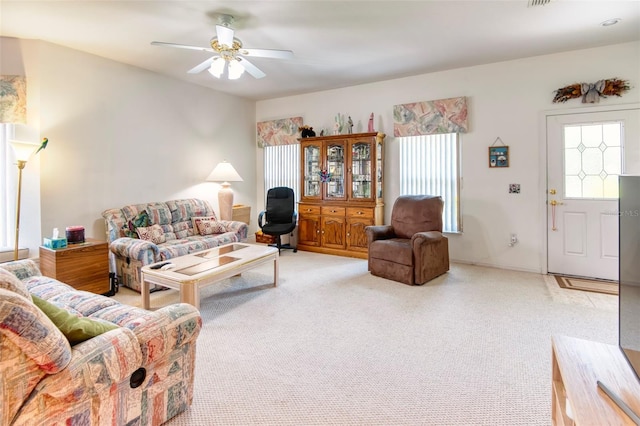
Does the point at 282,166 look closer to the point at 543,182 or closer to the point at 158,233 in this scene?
the point at 158,233

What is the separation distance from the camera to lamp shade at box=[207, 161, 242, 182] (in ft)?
16.7

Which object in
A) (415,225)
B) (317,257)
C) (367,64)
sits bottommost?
(317,257)

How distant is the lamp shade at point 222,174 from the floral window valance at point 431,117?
102 inches

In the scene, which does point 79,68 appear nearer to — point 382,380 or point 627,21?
point 382,380

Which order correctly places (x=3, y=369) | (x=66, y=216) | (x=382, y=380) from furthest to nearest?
(x=66, y=216) < (x=382, y=380) < (x=3, y=369)

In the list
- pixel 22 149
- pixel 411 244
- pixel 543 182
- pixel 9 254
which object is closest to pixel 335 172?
pixel 411 244

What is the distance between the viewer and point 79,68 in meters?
3.87

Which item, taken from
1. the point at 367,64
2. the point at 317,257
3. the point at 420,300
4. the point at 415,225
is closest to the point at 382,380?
the point at 420,300

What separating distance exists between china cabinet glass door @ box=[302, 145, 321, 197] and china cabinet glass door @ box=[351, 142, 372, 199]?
65 cm

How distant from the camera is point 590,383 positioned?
110cm

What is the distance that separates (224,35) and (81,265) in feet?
8.43

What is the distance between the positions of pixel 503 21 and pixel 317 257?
368cm

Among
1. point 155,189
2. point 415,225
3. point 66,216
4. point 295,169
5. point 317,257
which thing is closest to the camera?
point 66,216

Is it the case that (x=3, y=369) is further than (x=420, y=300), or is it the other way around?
(x=420, y=300)
